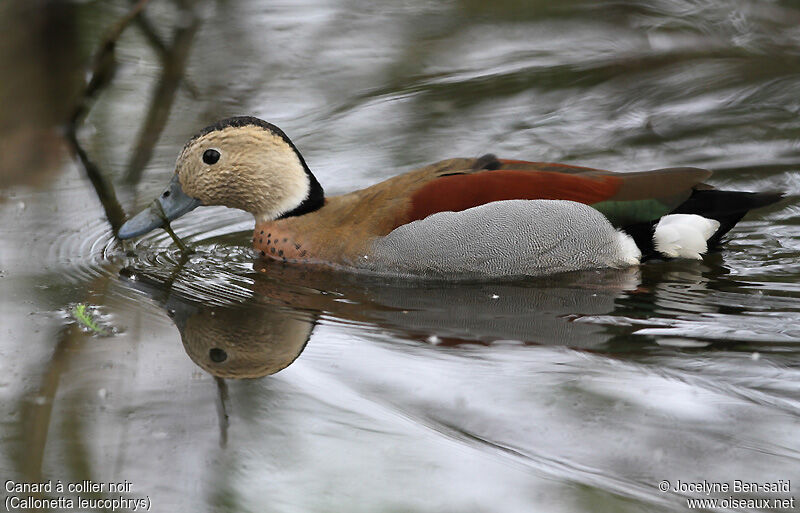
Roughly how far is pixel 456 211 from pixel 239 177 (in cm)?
130

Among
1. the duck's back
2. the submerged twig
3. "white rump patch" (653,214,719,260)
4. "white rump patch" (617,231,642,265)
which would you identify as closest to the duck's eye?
the submerged twig

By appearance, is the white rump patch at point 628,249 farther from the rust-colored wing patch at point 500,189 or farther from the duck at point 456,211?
the rust-colored wing patch at point 500,189

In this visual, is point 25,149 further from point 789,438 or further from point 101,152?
point 789,438

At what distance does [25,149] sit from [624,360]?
475 cm

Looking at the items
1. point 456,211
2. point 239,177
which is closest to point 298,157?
point 239,177

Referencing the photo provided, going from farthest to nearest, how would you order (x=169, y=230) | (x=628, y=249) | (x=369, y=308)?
(x=169, y=230) → (x=628, y=249) → (x=369, y=308)

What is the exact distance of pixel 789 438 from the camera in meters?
3.68

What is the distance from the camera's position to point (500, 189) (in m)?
5.66

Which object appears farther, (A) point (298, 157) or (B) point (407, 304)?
(A) point (298, 157)

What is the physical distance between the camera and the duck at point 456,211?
5.64 meters

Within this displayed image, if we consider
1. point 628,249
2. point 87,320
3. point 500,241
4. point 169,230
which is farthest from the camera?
point 169,230

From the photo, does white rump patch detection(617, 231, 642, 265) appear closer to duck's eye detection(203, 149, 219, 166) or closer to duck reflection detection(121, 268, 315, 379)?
duck reflection detection(121, 268, 315, 379)

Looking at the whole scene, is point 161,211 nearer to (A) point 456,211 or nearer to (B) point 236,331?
(B) point 236,331

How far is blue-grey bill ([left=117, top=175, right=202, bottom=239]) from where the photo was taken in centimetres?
591
